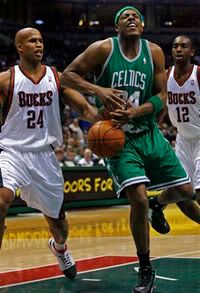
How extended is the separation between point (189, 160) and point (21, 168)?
267 centimetres

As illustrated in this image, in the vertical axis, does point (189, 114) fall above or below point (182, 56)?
below

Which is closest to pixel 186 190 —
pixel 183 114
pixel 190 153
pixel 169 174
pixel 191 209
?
pixel 169 174

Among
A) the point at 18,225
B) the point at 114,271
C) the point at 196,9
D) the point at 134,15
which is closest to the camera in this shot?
the point at 134,15

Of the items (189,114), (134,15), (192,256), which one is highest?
(134,15)

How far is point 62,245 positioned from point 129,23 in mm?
1958

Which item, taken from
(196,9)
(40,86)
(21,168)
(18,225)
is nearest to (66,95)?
(40,86)

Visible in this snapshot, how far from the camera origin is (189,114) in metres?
7.86

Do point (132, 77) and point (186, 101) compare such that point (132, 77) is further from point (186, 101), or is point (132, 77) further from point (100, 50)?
point (186, 101)

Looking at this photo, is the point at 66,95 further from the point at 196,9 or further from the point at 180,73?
the point at 196,9

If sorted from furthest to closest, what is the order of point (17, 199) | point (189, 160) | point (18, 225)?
point (17, 199) → point (18, 225) → point (189, 160)

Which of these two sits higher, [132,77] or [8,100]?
[132,77]

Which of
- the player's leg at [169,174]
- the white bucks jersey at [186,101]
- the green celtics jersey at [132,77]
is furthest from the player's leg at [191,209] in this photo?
the green celtics jersey at [132,77]

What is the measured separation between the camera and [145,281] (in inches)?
214

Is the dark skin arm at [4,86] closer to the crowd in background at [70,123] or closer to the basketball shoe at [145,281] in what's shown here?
the basketball shoe at [145,281]
